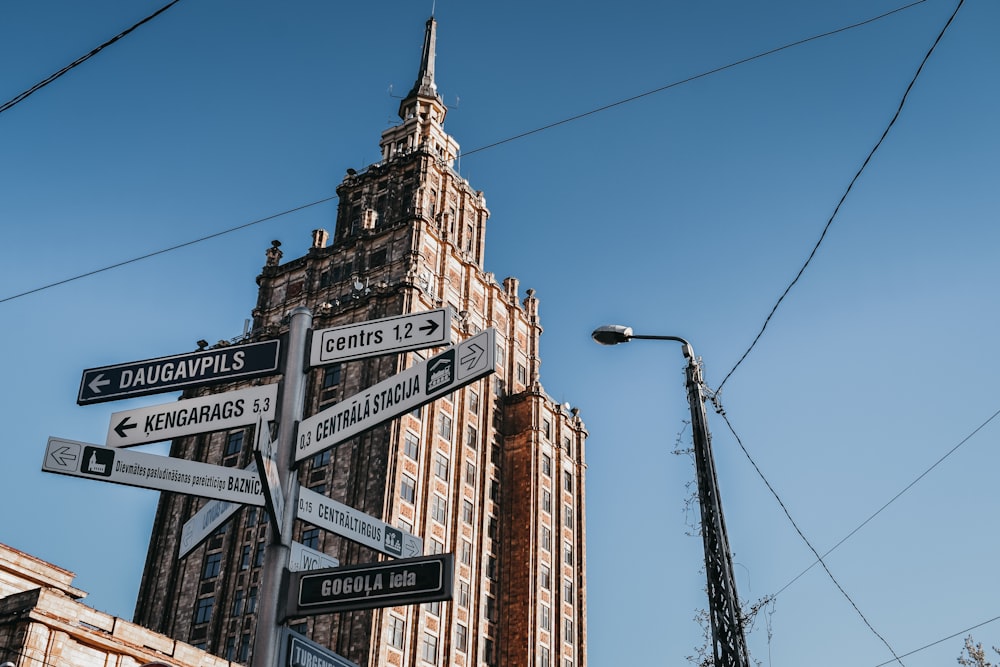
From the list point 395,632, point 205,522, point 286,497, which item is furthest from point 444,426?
point 286,497

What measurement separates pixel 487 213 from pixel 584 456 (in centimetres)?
2099

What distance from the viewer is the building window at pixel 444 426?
58.0 meters

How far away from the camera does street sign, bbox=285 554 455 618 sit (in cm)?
712

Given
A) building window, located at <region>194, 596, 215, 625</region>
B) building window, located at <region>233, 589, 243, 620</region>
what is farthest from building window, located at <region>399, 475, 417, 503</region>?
building window, located at <region>194, 596, 215, 625</region>

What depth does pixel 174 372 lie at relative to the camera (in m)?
8.29

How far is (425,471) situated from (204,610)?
15019 millimetres

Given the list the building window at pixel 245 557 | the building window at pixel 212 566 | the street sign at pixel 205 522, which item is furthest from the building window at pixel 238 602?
the street sign at pixel 205 522

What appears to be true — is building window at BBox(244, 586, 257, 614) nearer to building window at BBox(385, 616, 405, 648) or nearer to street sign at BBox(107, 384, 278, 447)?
building window at BBox(385, 616, 405, 648)

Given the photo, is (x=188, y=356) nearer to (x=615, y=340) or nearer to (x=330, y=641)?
(x=615, y=340)

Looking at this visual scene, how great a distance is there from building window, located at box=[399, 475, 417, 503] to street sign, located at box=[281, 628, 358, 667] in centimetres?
4566

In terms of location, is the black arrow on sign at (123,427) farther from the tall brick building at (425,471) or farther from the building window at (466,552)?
the building window at (466,552)

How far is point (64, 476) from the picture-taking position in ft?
23.7

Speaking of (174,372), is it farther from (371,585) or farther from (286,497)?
(371,585)

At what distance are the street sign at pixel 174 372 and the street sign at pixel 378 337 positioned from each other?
1.50 feet
